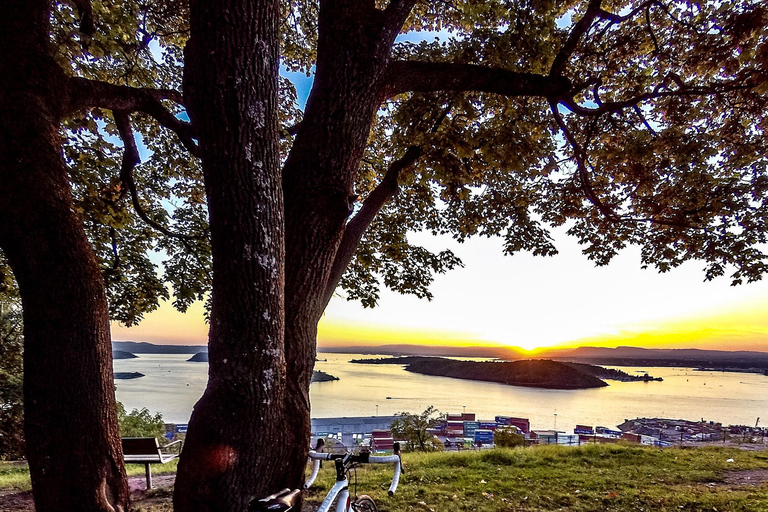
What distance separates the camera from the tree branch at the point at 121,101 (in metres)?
2.78

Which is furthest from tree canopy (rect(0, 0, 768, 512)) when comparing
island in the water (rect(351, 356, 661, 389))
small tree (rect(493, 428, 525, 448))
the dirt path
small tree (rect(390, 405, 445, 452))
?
island in the water (rect(351, 356, 661, 389))

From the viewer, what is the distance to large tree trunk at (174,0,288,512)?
197 cm

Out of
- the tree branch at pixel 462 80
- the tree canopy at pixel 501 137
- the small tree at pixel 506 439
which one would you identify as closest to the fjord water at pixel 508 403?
the small tree at pixel 506 439

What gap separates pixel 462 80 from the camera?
3240 millimetres

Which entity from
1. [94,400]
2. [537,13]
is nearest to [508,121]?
[537,13]

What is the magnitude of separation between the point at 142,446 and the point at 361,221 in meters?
5.49

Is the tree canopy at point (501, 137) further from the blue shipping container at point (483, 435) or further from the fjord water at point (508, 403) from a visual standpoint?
the fjord water at point (508, 403)

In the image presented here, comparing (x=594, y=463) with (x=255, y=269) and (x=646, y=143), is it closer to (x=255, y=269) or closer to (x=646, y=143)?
(x=646, y=143)

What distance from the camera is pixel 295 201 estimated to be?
2.46 meters

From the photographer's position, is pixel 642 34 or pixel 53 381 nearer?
pixel 53 381

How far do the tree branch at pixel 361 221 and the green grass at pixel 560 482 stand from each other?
11.2ft

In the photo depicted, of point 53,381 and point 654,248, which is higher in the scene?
point 654,248

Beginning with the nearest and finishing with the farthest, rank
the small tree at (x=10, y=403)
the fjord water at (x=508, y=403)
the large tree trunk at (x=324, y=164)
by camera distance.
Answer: the large tree trunk at (x=324, y=164), the small tree at (x=10, y=403), the fjord water at (x=508, y=403)

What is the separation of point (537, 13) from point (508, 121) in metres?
1.29
